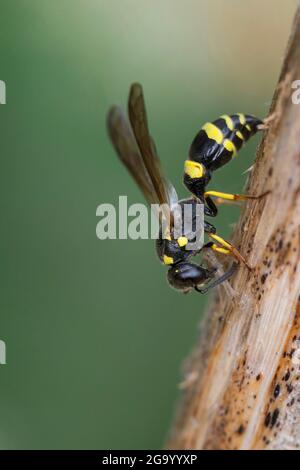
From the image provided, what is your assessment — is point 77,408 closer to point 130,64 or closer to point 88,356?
point 88,356

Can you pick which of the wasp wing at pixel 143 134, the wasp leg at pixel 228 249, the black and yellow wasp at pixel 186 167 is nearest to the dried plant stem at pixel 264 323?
the wasp leg at pixel 228 249

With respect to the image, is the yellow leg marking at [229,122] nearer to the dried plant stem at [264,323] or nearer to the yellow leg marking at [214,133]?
the yellow leg marking at [214,133]

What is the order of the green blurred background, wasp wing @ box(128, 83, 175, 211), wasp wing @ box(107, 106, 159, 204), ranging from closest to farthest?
wasp wing @ box(128, 83, 175, 211)
wasp wing @ box(107, 106, 159, 204)
the green blurred background

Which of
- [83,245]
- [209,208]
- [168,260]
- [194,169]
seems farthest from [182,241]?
[83,245]

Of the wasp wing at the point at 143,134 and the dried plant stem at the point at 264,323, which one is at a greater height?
the wasp wing at the point at 143,134

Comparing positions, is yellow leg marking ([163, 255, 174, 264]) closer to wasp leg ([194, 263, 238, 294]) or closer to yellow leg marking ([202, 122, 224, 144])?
wasp leg ([194, 263, 238, 294])

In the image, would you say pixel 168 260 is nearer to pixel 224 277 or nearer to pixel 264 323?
pixel 224 277

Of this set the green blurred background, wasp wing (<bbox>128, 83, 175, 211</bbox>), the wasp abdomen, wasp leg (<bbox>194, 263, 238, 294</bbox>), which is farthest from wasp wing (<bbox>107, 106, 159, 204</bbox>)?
the green blurred background
